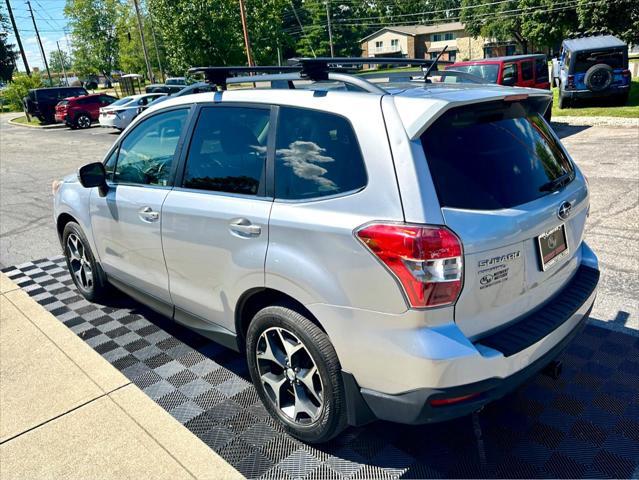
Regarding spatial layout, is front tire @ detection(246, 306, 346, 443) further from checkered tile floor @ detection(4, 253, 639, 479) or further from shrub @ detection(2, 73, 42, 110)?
shrub @ detection(2, 73, 42, 110)

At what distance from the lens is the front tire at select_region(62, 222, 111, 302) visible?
4359 mm

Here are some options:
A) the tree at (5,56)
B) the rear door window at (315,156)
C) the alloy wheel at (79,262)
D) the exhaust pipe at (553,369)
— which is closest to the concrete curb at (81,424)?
the alloy wheel at (79,262)

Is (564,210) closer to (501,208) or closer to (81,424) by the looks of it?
(501,208)

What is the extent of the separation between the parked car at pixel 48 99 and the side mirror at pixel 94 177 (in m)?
30.0

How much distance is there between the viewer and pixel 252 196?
270 cm

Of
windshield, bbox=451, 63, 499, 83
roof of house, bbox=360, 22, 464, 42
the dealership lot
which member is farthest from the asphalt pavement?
roof of house, bbox=360, 22, 464, 42

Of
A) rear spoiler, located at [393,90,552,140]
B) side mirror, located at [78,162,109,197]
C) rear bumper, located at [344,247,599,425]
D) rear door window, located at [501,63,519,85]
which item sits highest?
rear spoiler, located at [393,90,552,140]

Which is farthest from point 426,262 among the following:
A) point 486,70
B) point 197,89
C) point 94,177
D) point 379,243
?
point 486,70

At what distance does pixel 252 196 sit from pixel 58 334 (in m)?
2.46

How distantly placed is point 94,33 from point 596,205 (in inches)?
2857

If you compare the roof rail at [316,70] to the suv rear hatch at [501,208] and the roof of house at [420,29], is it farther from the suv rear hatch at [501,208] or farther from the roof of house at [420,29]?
the roof of house at [420,29]

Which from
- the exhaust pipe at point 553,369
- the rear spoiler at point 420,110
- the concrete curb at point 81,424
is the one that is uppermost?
the rear spoiler at point 420,110

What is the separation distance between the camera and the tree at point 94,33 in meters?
65.3

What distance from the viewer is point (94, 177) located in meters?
3.77
